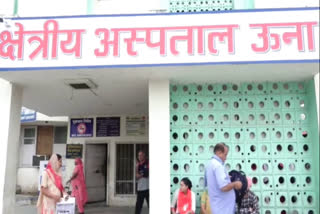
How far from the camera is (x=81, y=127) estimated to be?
35.6 ft

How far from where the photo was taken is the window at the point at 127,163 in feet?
35.7

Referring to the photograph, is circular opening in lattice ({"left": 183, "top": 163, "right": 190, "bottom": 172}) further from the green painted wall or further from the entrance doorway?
the entrance doorway

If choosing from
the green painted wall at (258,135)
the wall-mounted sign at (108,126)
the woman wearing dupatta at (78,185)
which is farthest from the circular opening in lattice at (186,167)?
the wall-mounted sign at (108,126)

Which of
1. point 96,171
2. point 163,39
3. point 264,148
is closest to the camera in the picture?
point 163,39

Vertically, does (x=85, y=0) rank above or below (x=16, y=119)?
above

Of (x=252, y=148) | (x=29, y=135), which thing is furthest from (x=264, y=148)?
(x=29, y=135)

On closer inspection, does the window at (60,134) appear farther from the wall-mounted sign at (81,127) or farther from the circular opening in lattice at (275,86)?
the circular opening in lattice at (275,86)

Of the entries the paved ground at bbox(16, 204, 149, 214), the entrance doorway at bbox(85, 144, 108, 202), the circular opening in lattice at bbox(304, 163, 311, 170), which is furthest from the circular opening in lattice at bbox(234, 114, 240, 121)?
the entrance doorway at bbox(85, 144, 108, 202)

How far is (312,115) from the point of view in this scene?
6113mm

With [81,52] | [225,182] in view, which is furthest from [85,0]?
[225,182]

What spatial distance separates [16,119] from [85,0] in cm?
269

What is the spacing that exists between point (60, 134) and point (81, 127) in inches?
158

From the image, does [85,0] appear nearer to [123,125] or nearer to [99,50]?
[99,50]

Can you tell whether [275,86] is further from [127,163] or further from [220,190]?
[127,163]
